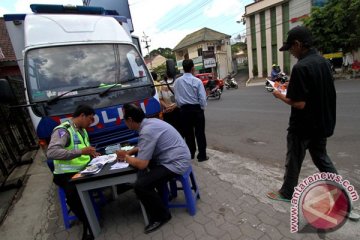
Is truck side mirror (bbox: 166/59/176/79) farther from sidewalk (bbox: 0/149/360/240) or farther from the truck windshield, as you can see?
sidewalk (bbox: 0/149/360/240)

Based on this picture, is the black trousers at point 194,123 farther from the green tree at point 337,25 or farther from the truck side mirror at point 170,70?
the green tree at point 337,25

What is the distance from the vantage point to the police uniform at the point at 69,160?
263cm

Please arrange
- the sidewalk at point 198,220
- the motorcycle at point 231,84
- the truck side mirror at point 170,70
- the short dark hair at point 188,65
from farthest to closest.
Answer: the motorcycle at point 231,84 < the truck side mirror at point 170,70 < the short dark hair at point 188,65 < the sidewalk at point 198,220

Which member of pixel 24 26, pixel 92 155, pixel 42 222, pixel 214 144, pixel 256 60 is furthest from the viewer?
pixel 256 60

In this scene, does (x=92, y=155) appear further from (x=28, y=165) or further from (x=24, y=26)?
(x=28, y=165)

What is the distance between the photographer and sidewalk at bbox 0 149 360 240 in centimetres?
246

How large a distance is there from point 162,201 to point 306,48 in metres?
2.18

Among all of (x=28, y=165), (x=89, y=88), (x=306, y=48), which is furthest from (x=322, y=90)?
(x=28, y=165)

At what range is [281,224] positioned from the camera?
247cm

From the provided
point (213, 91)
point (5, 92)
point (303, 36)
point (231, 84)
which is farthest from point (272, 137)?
point (231, 84)

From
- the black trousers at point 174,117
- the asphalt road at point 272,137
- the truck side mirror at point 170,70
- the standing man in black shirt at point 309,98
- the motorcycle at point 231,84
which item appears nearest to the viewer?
the standing man in black shirt at point 309,98

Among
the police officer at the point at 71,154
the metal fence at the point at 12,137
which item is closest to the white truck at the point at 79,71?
the police officer at the point at 71,154

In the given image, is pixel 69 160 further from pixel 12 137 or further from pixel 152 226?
pixel 12 137

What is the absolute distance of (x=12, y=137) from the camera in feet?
20.2
